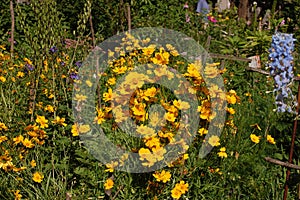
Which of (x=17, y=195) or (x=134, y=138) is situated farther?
(x=134, y=138)

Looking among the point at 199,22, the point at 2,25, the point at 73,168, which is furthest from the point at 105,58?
the point at 199,22

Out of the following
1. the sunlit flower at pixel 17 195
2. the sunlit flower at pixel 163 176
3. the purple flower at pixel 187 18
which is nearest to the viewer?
the sunlit flower at pixel 163 176

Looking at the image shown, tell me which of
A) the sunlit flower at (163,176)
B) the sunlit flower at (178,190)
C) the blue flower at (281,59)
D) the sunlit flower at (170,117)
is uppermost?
the blue flower at (281,59)

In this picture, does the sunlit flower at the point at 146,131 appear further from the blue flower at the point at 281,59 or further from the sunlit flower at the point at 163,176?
the blue flower at the point at 281,59

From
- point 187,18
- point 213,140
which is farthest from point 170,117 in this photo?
point 187,18

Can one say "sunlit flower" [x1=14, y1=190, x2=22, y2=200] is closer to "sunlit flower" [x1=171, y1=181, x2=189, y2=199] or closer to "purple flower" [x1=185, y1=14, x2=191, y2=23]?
"sunlit flower" [x1=171, y1=181, x2=189, y2=199]

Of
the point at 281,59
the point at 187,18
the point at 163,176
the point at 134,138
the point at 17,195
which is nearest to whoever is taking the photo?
the point at 281,59

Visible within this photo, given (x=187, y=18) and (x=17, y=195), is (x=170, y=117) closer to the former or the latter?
(x=17, y=195)

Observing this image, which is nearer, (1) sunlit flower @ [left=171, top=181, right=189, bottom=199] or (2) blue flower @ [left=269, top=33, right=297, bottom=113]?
(2) blue flower @ [left=269, top=33, right=297, bottom=113]

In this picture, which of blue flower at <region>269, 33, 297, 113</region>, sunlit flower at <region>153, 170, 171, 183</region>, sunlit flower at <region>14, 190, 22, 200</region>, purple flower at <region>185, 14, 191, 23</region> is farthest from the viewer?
purple flower at <region>185, 14, 191, 23</region>

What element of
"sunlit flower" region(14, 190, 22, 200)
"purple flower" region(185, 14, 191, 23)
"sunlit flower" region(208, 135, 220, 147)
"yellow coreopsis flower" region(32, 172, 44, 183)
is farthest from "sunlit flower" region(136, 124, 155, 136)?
"purple flower" region(185, 14, 191, 23)

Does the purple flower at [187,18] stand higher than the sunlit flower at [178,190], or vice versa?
the purple flower at [187,18]

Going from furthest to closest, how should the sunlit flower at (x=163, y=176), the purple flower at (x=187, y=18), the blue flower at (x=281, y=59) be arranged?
the purple flower at (x=187, y=18)
the sunlit flower at (x=163, y=176)
the blue flower at (x=281, y=59)

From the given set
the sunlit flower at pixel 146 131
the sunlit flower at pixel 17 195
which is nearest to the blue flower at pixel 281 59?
the sunlit flower at pixel 146 131
